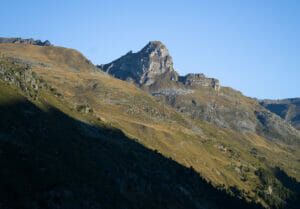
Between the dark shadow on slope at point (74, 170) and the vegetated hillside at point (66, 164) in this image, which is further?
the vegetated hillside at point (66, 164)

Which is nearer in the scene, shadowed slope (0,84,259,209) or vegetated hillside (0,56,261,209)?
shadowed slope (0,84,259,209)

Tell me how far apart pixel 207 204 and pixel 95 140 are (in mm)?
80834

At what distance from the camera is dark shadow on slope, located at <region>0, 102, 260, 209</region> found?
7499 centimetres

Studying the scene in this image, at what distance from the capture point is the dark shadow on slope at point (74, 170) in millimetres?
74994

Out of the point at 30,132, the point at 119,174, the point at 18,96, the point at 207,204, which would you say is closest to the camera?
the point at 30,132

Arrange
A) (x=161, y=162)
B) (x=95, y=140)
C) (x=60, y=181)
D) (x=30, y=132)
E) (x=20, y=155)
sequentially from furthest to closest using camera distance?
(x=161, y=162) → (x=95, y=140) → (x=30, y=132) → (x=20, y=155) → (x=60, y=181)

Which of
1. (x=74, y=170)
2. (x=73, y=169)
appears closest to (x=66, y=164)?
(x=73, y=169)

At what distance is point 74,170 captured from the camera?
322 ft

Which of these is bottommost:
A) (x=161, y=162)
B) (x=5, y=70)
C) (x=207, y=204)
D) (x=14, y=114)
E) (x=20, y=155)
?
(x=207, y=204)

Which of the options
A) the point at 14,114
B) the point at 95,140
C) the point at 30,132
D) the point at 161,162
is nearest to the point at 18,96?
the point at 14,114

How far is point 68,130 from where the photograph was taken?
491 ft

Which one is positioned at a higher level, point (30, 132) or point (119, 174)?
point (30, 132)

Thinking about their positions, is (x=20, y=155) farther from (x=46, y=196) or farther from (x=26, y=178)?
(x=46, y=196)

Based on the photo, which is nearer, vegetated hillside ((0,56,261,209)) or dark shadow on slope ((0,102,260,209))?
dark shadow on slope ((0,102,260,209))
